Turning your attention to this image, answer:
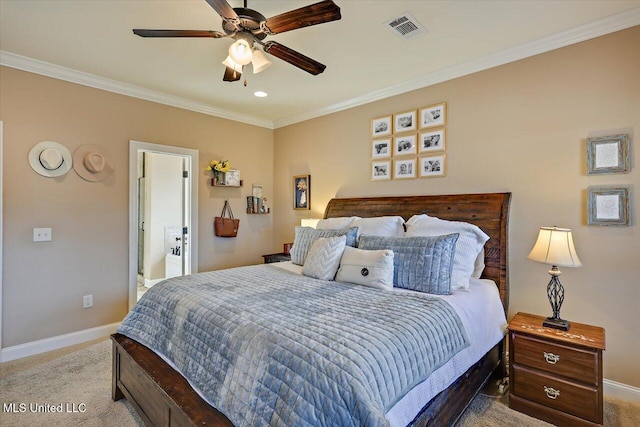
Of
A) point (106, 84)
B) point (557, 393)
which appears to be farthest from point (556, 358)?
point (106, 84)

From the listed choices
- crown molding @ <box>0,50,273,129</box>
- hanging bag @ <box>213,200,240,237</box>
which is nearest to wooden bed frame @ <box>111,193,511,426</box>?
hanging bag @ <box>213,200,240,237</box>

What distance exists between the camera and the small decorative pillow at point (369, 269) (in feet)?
7.40

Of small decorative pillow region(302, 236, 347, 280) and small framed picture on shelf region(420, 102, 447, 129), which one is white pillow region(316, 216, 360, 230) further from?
small framed picture on shelf region(420, 102, 447, 129)

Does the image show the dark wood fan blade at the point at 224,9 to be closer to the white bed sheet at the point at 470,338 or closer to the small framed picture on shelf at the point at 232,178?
the white bed sheet at the point at 470,338

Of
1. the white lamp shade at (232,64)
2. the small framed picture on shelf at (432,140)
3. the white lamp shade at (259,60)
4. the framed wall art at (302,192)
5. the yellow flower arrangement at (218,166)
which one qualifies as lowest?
the framed wall art at (302,192)

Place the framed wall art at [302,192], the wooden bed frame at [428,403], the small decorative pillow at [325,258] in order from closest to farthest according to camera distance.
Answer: the wooden bed frame at [428,403], the small decorative pillow at [325,258], the framed wall art at [302,192]

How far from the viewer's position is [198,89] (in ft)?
11.7

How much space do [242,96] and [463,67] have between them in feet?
7.87

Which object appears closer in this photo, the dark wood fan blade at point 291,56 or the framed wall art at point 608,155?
the dark wood fan blade at point 291,56

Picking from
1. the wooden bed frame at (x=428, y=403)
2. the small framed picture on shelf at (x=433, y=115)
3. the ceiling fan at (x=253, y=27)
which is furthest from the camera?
the small framed picture on shelf at (x=433, y=115)

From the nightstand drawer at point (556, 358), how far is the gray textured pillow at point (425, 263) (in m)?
0.59

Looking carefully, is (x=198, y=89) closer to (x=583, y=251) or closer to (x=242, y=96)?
(x=242, y=96)

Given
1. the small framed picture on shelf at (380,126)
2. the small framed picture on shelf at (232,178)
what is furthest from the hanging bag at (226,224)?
the small framed picture on shelf at (380,126)

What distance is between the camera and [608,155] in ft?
7.38
